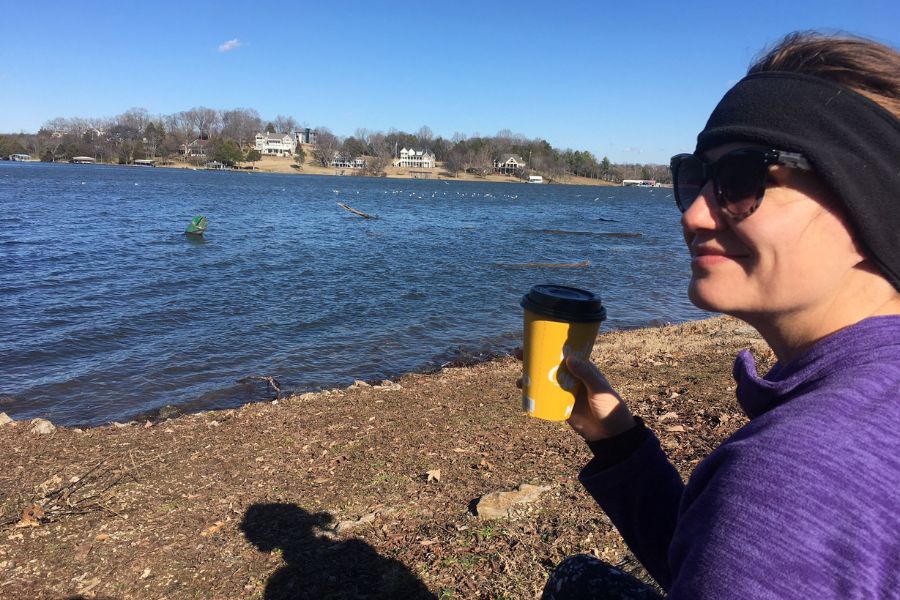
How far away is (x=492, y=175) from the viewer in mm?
163500

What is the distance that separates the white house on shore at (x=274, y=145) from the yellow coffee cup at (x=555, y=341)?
186 m

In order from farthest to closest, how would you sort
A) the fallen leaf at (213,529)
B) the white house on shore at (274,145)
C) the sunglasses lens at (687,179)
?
the white house on shore at (274,145), the fallen leaf at (213,529), the sunglasses lens at (687,179)

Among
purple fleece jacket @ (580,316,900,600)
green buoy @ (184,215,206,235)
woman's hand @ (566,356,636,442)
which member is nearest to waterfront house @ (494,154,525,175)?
green buoy @ (184,215,206,235)

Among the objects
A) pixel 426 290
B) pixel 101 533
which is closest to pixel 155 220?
pixel 426 290

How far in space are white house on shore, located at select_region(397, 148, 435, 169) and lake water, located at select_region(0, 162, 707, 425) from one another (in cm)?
13583

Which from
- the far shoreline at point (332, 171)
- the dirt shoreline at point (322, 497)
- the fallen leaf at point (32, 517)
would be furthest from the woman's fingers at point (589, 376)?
the far shoreline at point (332, 171)

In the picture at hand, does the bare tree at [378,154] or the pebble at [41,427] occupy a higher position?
the bare tree at [378,154]

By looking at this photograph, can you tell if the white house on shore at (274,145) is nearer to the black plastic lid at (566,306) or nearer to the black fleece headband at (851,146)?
the black plastic lid at (566,306)

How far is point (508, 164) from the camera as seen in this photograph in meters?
170

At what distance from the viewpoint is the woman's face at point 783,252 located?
3.80 feet

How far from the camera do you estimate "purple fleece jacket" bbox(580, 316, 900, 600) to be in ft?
2.94

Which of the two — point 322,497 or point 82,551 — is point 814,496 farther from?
point 82,551

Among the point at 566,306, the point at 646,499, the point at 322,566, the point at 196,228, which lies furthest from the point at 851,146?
the point at 196,228

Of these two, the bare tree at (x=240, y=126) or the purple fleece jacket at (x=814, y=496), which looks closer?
the purple fleece jacket at (x=814, y=496)
